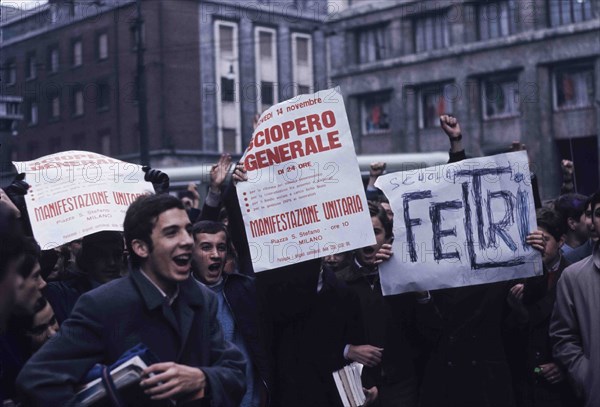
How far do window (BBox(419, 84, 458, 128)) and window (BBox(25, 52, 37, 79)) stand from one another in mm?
17266

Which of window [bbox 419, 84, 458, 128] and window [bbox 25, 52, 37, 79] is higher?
window [bbox 25, 52, 37, 79]

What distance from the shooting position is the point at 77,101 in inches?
1582

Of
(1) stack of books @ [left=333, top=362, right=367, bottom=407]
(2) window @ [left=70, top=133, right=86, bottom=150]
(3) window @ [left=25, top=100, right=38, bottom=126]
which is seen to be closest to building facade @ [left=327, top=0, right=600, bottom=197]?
(2) window @ [left=70, top=133, right=86, bottom=150]

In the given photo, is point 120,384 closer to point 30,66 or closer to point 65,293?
point 65,293

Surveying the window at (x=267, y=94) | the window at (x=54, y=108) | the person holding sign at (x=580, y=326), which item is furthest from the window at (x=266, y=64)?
the person holding sign at (x=580, y=326)

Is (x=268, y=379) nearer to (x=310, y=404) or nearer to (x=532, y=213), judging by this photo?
(x=310, y=404)

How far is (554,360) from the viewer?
4.95 m

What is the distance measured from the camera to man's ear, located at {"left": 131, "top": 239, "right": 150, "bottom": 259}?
354 cm

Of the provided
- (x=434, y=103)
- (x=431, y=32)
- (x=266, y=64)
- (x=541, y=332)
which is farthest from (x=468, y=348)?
(x=266, y=64)

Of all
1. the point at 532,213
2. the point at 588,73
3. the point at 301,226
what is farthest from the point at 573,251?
the point at 588,73

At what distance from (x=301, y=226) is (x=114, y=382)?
6.55 ft

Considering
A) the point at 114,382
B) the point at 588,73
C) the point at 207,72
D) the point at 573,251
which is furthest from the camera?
the point at 207,72

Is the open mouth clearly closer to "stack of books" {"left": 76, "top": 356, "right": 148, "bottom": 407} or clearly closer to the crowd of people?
the crowd of people

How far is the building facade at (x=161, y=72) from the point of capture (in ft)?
118
